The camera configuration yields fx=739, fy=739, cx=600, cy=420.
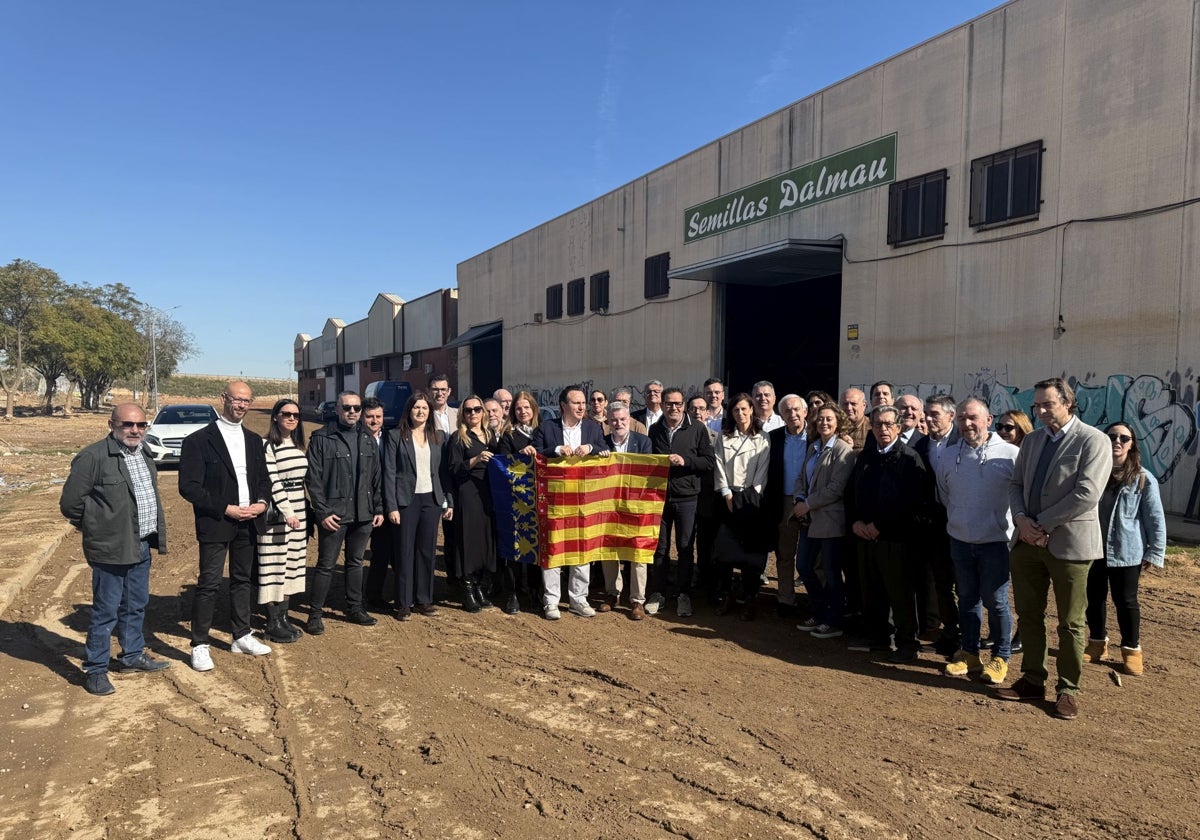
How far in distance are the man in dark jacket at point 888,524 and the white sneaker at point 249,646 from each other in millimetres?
4444

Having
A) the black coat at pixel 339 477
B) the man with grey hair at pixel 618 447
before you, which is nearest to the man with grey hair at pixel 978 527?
the man with grey hair at pixel 618 447

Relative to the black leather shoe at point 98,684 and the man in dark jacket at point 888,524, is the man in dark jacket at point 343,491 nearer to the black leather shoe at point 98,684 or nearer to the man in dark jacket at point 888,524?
the black leather shoe at point 98,684

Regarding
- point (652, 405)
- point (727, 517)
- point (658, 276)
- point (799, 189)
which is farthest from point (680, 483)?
point (658, 276)

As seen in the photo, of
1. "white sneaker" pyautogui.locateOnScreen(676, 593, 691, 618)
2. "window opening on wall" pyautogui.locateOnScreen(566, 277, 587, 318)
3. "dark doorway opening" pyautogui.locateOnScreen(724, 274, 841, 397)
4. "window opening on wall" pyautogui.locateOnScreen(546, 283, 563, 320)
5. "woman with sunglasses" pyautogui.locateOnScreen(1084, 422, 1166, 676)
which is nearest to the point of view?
"woman with sunglasses" pyautogui.locateOnScreen(1084, 422, 1166, 676)

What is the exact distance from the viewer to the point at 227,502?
203 inches

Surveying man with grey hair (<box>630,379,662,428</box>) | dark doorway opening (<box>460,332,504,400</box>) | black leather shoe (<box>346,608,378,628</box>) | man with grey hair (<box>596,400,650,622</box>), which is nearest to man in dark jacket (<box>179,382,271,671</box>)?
black leather shoe (<box>346,608,378,628</box>)

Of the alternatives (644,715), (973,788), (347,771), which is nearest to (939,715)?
(973,788)

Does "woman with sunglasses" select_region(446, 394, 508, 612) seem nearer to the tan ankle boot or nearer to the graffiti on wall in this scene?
the tan ankle boot

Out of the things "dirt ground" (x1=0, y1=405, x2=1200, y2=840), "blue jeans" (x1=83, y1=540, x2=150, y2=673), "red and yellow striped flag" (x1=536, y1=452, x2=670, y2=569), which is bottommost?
"dirt ground" (x1=0, y1=405, x2=1200, y2=840)

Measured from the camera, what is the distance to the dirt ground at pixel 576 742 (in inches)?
132

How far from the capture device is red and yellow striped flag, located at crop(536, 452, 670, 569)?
6.59m

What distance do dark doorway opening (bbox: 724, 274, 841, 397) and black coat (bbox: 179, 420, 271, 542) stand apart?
1491cm

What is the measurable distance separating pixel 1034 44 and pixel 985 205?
2.47 meters

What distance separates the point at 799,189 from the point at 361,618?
1348cm
